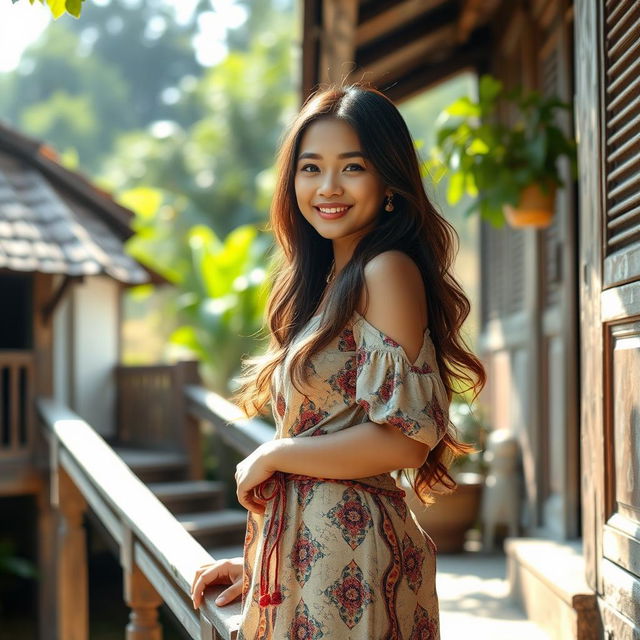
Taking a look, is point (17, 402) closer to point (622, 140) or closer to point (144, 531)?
point (144, 531)

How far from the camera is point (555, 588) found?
11.7 ft

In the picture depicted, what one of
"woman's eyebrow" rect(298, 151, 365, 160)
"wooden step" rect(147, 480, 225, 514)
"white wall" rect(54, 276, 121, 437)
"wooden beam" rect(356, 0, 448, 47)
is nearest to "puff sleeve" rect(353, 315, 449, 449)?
"woman's eyebrow" rect(298, 151, 365, 160)

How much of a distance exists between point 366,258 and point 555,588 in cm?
189

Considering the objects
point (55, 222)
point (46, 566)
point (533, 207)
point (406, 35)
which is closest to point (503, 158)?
point (533, 207)

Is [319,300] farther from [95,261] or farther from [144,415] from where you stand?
[144,415]

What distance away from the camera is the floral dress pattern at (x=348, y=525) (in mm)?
2098

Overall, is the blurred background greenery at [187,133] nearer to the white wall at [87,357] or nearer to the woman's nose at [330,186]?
the woman's nose at [330,186]

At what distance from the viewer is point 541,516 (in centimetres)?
577

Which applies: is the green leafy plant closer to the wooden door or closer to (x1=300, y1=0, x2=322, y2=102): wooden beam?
the wooden door

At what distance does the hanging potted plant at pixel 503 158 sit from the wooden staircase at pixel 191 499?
280cm

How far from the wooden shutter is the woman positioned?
56 cm

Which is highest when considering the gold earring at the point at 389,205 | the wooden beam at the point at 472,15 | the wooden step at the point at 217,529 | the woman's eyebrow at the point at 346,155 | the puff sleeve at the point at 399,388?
the wooden beam at the point at 472,15

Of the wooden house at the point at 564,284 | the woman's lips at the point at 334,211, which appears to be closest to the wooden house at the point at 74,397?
the wooden house at the point at 564,284

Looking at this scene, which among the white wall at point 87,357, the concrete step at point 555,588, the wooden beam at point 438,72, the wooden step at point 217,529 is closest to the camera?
the concrete step at point 555,588
